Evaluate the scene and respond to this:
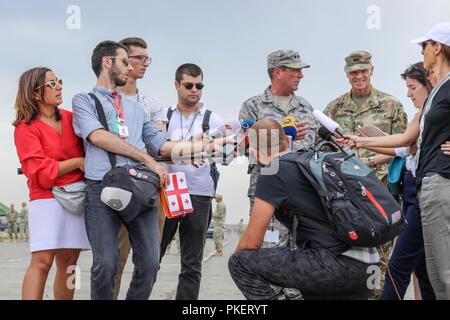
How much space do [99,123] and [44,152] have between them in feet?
1.48

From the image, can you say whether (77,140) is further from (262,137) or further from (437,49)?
(437,49)

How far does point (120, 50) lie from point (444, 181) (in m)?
2.42

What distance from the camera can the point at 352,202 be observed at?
4160 mm

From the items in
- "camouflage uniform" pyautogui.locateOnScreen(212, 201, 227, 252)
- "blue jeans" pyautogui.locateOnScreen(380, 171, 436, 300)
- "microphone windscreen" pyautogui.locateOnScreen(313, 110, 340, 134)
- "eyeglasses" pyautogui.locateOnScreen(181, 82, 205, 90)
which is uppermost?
"eyeglasses" pyautogui.locateOnScreen(181, 82, 205, 90)

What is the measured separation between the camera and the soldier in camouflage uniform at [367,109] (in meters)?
6.57

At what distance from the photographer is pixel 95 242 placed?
14.8 feet

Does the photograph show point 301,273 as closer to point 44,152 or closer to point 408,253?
point 408,253

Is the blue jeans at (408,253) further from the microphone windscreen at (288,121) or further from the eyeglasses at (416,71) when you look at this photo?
the microphone windscreen at (288,121)

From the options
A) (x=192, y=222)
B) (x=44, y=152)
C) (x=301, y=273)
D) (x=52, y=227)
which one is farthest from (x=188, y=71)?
(x=301, y=273)

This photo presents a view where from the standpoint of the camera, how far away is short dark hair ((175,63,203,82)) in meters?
6.20

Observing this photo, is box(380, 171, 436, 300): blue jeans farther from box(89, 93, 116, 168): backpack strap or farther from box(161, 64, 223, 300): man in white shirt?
box(89, 93, 116, 168): backpack strap

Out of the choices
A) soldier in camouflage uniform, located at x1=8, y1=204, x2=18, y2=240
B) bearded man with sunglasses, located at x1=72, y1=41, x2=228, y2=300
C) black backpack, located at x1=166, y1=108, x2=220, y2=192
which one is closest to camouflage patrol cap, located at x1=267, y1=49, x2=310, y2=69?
black backpack, located at x1=166, y1=108, x2=220, y2=192

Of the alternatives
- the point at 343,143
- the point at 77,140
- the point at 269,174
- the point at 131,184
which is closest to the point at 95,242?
the point at 131,184

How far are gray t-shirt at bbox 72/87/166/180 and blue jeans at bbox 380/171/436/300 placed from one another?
2.21m
